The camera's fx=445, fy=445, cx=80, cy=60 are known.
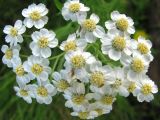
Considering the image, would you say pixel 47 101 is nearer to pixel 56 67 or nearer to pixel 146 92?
pixel 56 67

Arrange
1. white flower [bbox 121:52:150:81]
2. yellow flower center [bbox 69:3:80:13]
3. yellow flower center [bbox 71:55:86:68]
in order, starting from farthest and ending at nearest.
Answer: yellow flower center [bbox 69:3:80:13], white flower [bbox 121:52:150:81], yellow flower center [bbox 71:55:86:68]

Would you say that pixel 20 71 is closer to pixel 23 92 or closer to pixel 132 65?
pixel 23 92

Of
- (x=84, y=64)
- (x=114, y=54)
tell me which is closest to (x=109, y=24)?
(x=114, y=54)

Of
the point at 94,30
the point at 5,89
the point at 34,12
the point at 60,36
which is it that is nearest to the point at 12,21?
the point at 5,89

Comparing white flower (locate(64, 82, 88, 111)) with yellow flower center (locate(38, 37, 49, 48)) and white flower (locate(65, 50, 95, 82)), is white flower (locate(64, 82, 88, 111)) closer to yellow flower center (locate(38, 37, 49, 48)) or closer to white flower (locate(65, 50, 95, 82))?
white flower (locate(65, 50, 95, 82))

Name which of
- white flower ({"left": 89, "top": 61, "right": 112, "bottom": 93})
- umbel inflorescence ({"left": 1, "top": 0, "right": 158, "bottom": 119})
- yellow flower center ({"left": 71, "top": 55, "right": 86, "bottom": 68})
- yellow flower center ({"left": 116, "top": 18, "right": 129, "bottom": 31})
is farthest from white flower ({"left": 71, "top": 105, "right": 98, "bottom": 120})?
yellow flower center ({"left": 116, "top": 18, "right": 129, "bottom": 31})

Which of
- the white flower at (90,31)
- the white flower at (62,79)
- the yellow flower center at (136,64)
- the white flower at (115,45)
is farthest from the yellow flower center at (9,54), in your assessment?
the yellow flower center at (136,64)
